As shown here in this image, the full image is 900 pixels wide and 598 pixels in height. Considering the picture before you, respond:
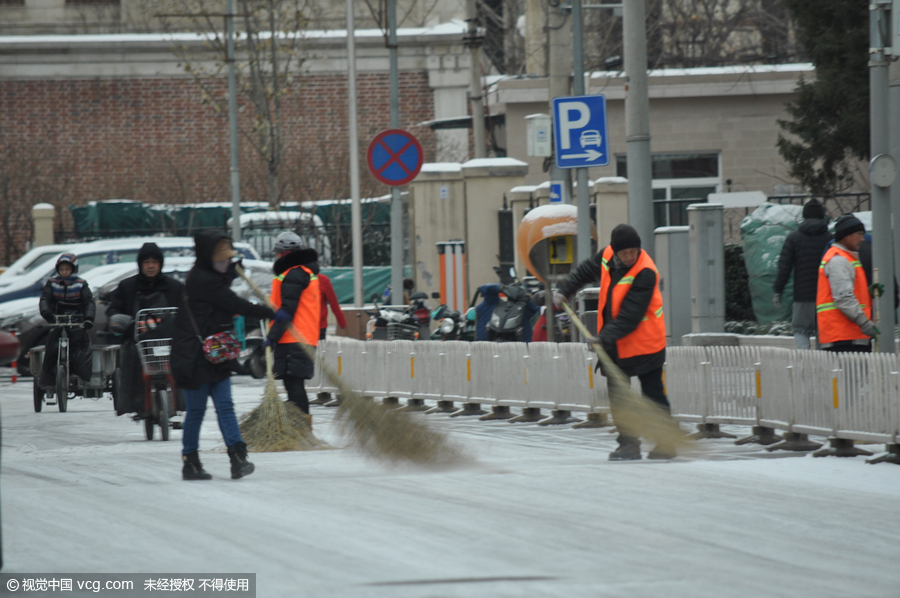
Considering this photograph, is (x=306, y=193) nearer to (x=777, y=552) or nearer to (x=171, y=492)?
(x=171, y=492)

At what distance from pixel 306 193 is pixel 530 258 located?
22784mm

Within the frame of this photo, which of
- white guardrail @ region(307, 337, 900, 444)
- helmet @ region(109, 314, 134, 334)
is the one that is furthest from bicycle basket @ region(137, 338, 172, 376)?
white guardrail @ region(307, 337, 900, 444)

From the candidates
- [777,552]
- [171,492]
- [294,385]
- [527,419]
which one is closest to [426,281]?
[527,419]

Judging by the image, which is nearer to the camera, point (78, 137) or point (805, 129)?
point (805, 129)

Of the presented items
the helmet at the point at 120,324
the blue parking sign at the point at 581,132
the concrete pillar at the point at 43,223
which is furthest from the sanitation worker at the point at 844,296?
the concrete pillar at the point at 43,223

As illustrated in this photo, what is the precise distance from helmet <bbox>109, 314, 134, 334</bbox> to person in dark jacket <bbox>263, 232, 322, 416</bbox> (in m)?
1.49

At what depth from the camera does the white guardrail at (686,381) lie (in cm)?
928

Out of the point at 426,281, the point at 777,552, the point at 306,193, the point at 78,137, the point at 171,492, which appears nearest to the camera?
the point at 777,552

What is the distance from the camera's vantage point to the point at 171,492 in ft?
26.0

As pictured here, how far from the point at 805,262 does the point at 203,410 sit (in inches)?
265

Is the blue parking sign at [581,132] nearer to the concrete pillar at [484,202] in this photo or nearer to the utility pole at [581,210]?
the utility pole at [581,210]

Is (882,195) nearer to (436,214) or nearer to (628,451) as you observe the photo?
(628,451)

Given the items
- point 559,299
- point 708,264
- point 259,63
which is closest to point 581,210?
point 708,264

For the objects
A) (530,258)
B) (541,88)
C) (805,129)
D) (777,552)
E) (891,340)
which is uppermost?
(541,88)
